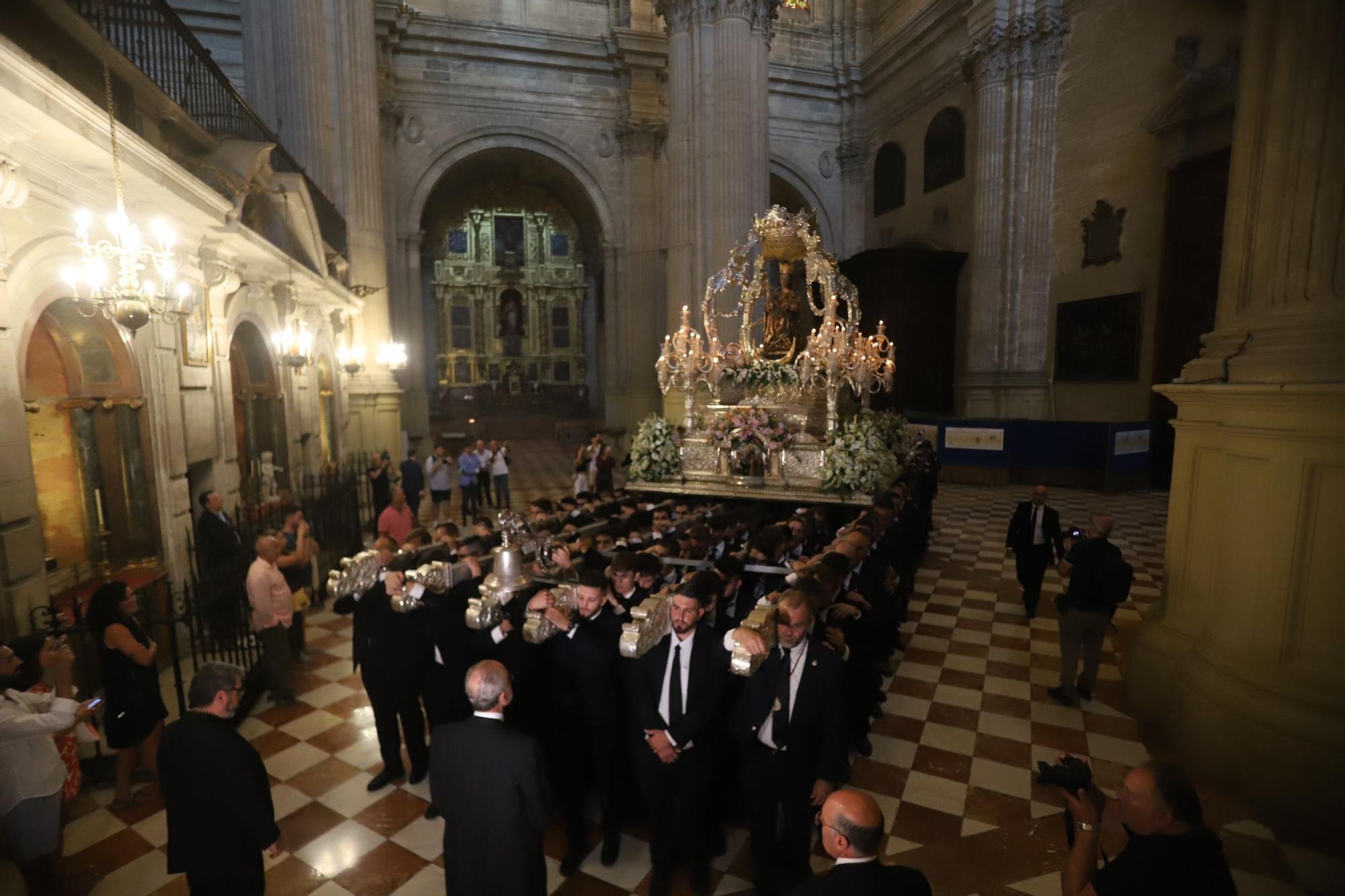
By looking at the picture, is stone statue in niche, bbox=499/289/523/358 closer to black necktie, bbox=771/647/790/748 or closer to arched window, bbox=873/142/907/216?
arched window, bbox=873/142/907/216

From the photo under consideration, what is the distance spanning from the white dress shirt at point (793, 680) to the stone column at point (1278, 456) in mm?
2737

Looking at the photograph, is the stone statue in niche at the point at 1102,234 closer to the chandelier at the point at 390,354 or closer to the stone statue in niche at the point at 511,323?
the chandelier at the point at 390,354

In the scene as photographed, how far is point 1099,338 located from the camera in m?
14.6

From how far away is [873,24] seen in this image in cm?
2139

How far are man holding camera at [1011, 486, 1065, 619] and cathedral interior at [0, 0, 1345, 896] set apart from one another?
49cm

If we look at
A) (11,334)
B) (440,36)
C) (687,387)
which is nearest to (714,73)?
(687,387)

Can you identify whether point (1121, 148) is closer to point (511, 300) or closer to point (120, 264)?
point (120, 264)

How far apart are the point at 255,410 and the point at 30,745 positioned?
6.74 meters

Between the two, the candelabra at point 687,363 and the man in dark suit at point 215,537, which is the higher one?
the candelabra at point 687,363

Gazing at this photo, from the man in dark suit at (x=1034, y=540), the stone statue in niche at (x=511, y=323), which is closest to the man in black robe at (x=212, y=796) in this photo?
the man in dark suit at (x=1034, y=540)

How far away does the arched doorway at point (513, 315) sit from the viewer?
3244cm

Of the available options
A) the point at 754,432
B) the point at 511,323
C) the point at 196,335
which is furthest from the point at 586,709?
the point at 511,323

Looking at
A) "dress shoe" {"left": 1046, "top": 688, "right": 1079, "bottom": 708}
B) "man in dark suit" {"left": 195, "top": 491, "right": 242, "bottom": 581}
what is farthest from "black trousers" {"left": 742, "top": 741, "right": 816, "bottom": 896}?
"man in dark suit" {"left": 195, "top": 491, "right": 242, "bottom": 581}

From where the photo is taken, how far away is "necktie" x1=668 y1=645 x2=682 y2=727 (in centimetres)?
310
